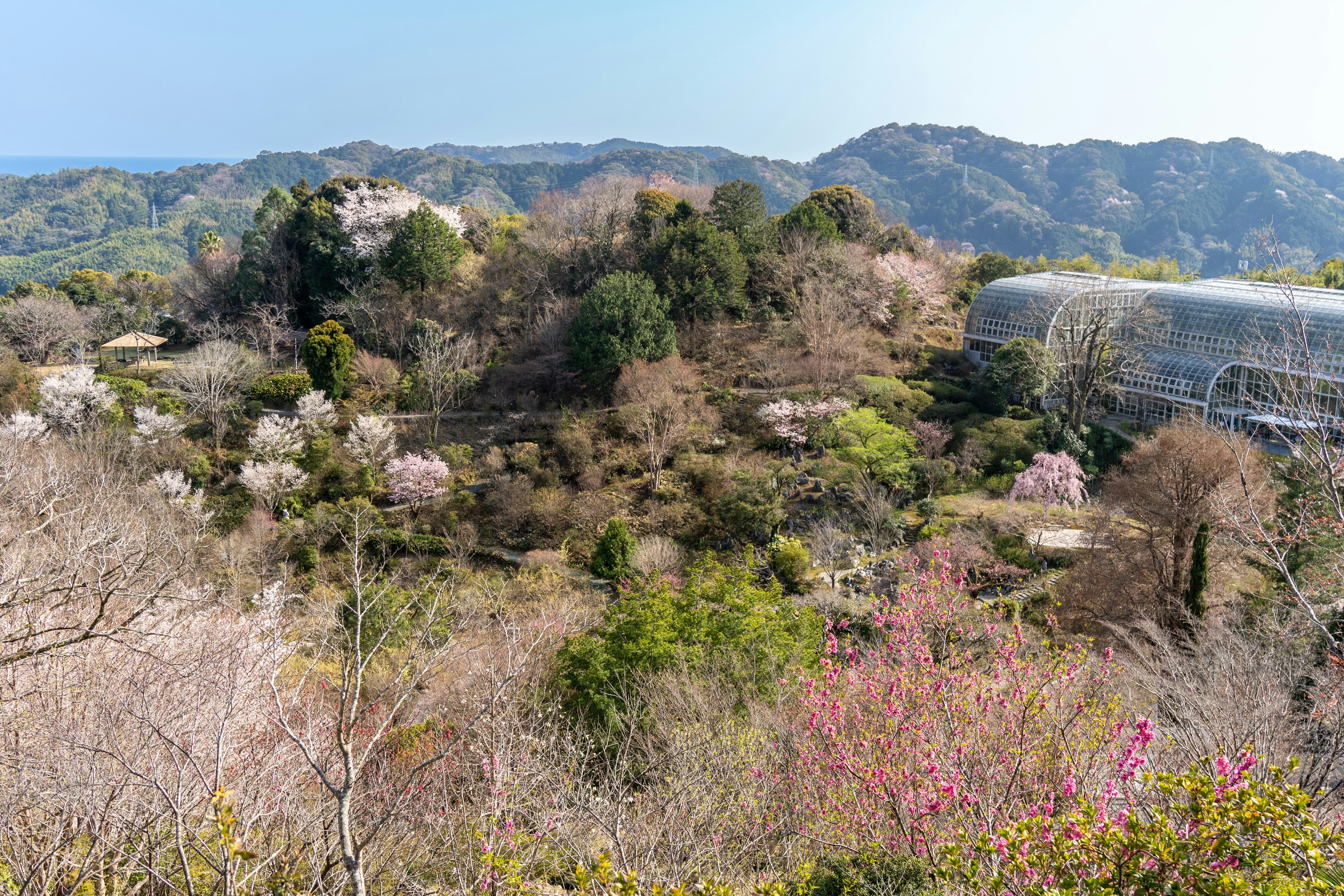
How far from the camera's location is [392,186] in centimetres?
3775

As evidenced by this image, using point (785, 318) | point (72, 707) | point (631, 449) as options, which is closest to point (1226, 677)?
point (72, 707)

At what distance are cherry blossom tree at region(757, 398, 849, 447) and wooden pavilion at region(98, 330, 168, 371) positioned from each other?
27465 millimetres

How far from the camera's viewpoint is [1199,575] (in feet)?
48.4

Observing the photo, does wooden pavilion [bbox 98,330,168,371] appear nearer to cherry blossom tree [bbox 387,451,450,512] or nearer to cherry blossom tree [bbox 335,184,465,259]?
cherry blossom tree [bbox 335,184,465,259]

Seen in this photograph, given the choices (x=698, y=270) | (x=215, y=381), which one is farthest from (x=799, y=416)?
(x=215, y=381)

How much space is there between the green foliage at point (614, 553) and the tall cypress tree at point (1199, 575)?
1198cm

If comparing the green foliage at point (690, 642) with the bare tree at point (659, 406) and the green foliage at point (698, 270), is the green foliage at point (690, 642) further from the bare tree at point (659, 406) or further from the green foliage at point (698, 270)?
the green foliage at point (698, 270)

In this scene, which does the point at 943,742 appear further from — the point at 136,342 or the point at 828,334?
the point at 136,342

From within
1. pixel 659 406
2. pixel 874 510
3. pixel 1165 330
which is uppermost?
Answer: pixel 1165 330

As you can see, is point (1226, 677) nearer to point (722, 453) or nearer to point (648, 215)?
point (722, 453)

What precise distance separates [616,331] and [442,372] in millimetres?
6515

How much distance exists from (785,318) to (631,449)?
34.9 feet

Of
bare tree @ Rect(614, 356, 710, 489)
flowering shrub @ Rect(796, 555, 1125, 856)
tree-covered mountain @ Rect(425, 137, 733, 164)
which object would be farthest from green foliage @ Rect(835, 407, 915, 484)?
tree-covered mountain @ Rect(425, 137, 733, 164)

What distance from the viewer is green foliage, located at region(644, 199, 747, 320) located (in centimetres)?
3016
